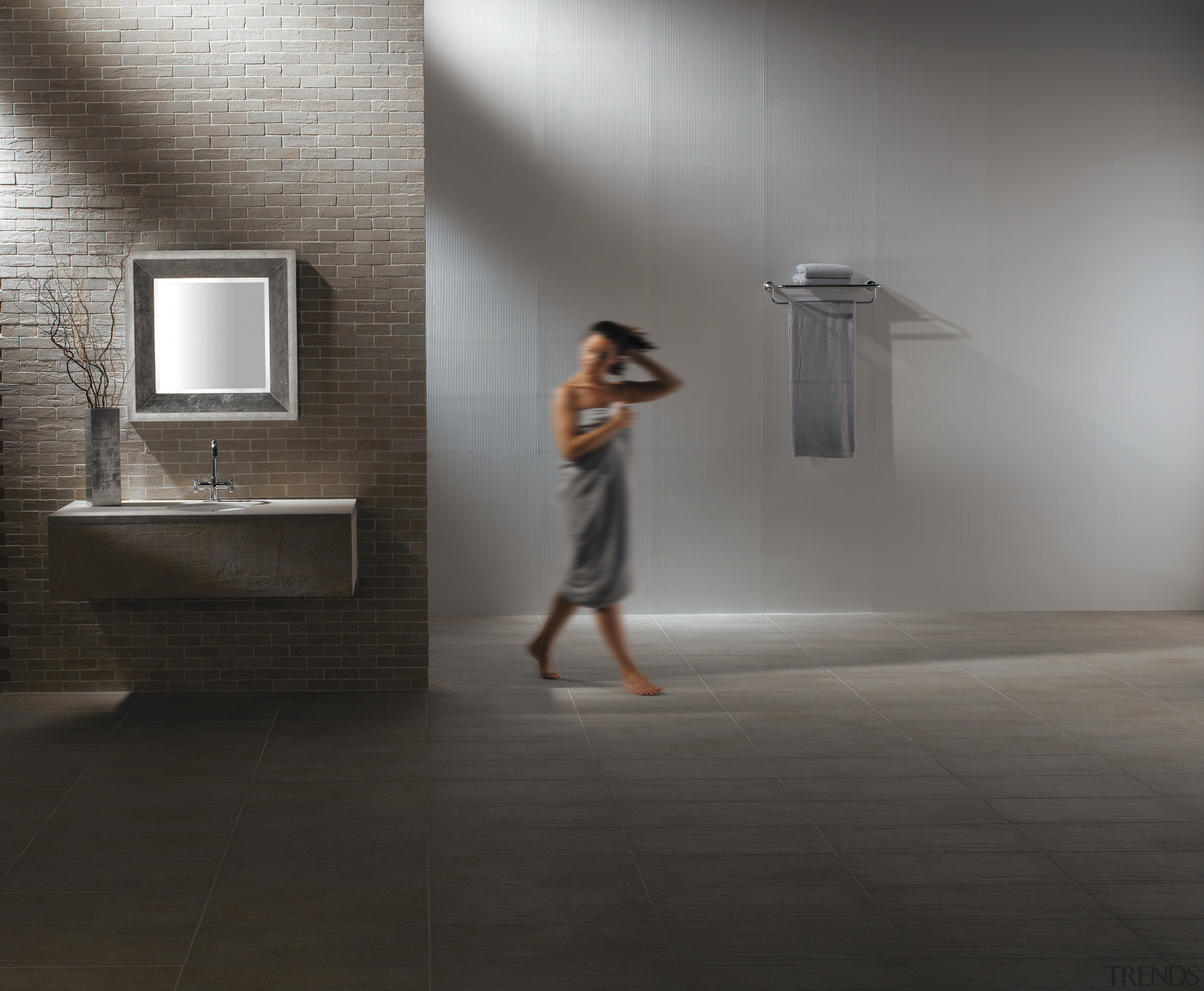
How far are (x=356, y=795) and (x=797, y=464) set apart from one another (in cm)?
336

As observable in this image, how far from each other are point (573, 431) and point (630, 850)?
179 cm

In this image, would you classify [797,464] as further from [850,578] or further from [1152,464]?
[1152,464]

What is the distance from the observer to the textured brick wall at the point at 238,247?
4273 millimetres

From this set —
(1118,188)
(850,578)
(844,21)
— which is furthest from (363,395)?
(1118,188)

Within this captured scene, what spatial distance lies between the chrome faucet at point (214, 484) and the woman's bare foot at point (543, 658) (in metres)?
1.31

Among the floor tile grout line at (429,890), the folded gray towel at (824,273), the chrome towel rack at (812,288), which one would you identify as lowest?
the floor tile grout line at (429,890)

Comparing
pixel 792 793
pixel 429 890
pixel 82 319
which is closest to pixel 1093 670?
pixel 792 793

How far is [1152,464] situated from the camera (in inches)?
239

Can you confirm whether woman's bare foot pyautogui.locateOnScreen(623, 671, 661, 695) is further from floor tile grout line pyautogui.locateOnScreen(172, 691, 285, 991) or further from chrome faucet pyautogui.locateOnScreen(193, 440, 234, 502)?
chrome faucet pyautogui.locateOnScreen(193, 440, 234, 502)

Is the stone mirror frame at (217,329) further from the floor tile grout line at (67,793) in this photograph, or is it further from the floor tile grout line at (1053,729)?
the floor tile grout line at (1053,729)

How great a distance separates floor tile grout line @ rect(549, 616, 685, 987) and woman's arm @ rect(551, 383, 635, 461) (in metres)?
0.93

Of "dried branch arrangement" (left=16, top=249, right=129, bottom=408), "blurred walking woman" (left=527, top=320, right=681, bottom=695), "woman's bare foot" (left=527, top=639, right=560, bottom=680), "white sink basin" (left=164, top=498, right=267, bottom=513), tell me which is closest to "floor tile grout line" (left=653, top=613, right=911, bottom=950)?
"blurred walking woman" (left=527, top=320, right=681, bottom=695)

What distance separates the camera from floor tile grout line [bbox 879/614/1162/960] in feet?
8.16

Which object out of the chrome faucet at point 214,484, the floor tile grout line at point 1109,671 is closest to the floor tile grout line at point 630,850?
the chrome faucet at point 214,484
